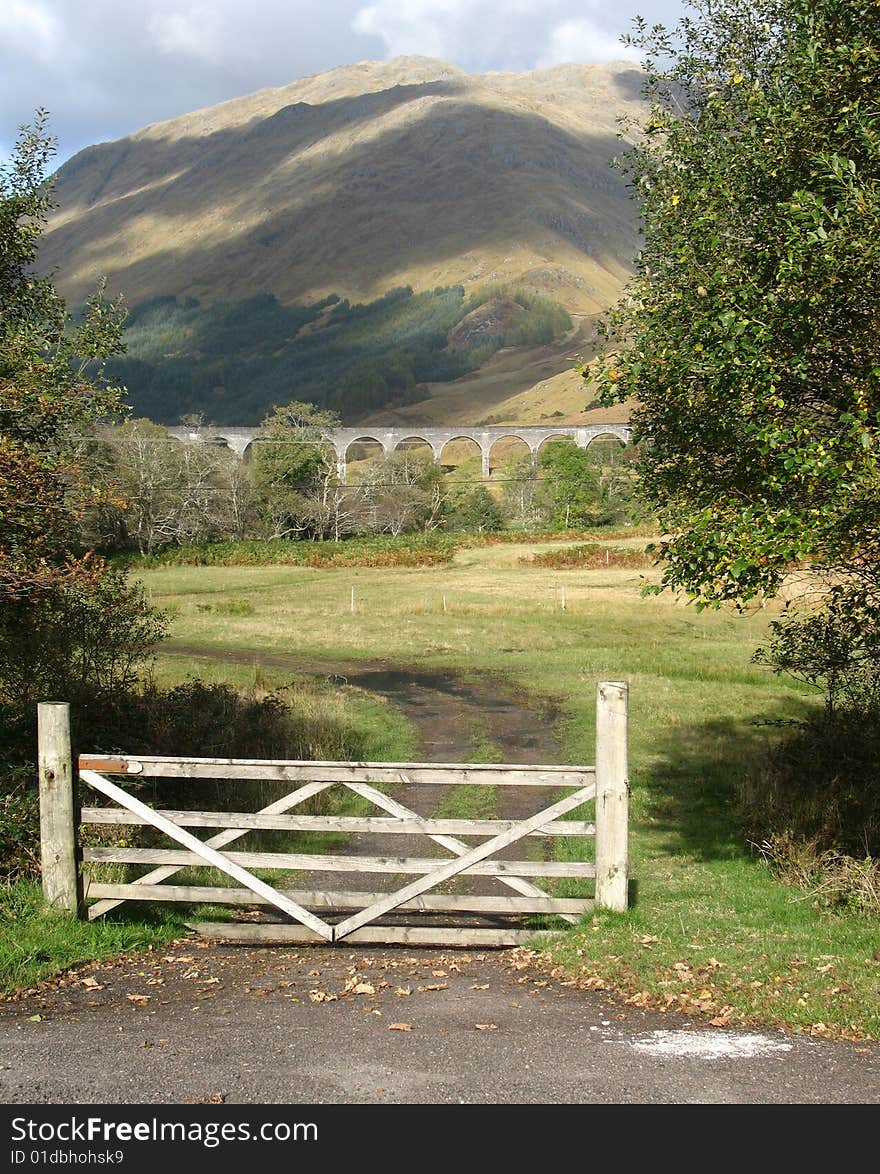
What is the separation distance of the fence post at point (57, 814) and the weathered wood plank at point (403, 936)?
1534 mm

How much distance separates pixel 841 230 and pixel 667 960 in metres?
6.83

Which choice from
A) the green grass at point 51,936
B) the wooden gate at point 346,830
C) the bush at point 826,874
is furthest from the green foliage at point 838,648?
the green grass at point 51,936

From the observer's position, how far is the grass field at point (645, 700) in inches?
360

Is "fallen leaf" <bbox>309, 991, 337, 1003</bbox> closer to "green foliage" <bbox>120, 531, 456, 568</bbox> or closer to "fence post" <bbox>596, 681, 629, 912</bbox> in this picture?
"fence post" <bbox>596, 681, 629, 912</bbox>

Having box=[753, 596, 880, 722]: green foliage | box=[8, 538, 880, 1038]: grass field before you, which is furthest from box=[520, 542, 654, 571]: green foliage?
box=[753, 596, 880, 722]: green foliage

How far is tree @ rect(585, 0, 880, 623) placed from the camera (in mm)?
10500

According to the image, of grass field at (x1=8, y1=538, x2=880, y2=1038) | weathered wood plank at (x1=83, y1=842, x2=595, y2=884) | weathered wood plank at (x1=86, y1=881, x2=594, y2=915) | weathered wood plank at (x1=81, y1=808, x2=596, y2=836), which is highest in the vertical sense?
weathered wood plank at (x1=81, y1=808, x2=596, y2=836)

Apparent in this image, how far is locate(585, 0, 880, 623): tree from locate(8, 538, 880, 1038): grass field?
7.21ft

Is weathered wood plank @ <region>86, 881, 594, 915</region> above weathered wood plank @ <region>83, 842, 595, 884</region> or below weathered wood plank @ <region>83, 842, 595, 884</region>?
below

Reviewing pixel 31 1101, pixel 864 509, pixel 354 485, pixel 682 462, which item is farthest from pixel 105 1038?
pixel 354 485

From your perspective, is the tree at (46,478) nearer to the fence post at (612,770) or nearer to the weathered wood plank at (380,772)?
the weathered wood plank at (380,772)

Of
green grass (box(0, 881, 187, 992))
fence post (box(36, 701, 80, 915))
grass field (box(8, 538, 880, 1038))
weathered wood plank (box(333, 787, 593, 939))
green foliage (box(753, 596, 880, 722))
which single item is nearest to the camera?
grass field (box(8, 538, 880, 1038))

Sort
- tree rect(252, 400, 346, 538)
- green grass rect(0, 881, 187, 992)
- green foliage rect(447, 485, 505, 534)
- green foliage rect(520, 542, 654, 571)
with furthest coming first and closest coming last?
green foliage rect(447, 485, 505, 534) → tree rect(252, 400, 346, 538) → green foliage rect(520, 542, 654, 571) → green grass rect(0, 881, 187, 992)
